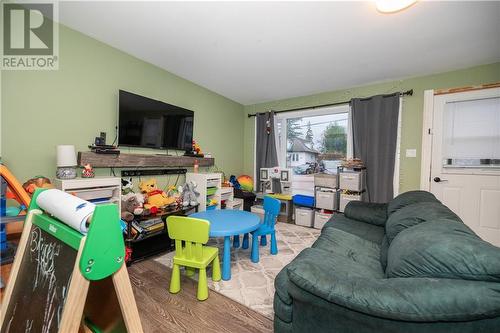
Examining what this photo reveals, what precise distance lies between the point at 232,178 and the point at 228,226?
2.30 metres

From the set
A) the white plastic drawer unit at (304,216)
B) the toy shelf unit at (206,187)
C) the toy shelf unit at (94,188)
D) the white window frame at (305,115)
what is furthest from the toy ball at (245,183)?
the toy shelf unit at (94,188)

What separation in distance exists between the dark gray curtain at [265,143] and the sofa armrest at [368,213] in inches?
79.8

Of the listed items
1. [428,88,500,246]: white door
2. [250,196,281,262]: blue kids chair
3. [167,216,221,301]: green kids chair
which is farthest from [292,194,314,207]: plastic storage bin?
[167,216,221,301]: green kids chair

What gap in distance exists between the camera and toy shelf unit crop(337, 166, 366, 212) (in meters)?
3.36

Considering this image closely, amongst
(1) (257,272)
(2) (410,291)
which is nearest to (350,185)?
(1) (257,272)

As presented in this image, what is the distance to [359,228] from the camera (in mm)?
2293

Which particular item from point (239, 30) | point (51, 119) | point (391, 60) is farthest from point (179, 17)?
point (391, 60)

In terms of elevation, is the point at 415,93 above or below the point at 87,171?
above

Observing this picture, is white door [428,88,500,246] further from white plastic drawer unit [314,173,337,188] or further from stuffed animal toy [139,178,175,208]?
stuffed animal toy [139,178,175,208]

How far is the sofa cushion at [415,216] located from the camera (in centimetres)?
151

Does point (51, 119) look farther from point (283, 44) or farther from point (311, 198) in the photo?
point (311, 198)

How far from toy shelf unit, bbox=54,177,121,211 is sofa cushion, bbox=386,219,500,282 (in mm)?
2306

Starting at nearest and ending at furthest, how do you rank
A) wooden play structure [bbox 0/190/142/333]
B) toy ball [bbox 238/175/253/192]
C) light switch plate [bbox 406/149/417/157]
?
wooden play structure [bbox 0/190/142/333] < light switch plate [bbox 406/149/417/157] < toy ball [bbox 238/175/253/192]

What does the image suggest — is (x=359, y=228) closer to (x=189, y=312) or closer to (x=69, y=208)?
(x=189, y=312)
